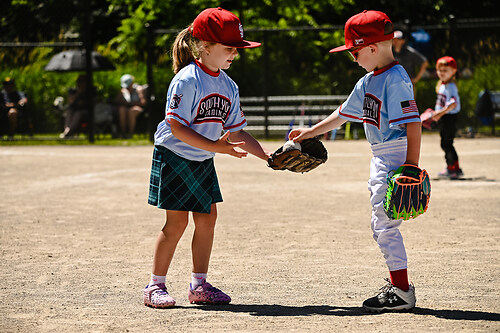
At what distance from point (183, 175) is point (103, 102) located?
51.6 feet

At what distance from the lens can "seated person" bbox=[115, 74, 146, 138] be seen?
19391 mm

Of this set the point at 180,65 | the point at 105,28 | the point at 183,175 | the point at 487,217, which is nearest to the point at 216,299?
the point at 183,175

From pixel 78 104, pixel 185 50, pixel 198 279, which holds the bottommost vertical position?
pixel 198 279

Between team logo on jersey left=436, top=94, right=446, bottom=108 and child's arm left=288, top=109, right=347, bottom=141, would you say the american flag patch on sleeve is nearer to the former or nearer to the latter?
child's arm left=288, top=109, right=347, bottom=141

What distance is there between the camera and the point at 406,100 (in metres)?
4.59

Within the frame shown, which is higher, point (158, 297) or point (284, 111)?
point (284, 111)

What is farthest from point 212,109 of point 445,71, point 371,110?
point 445,71

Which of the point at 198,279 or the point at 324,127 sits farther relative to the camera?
the point at 324,127

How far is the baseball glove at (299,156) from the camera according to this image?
503cm

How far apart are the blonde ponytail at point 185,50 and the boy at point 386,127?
90 cm

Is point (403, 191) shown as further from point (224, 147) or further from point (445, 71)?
point (445, 71)

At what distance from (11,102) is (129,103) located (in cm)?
292

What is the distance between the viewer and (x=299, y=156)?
5.07 m

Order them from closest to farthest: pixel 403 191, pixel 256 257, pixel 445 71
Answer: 1. pixel 403 191
2. pixel 256 257
3. pixel 445 71
